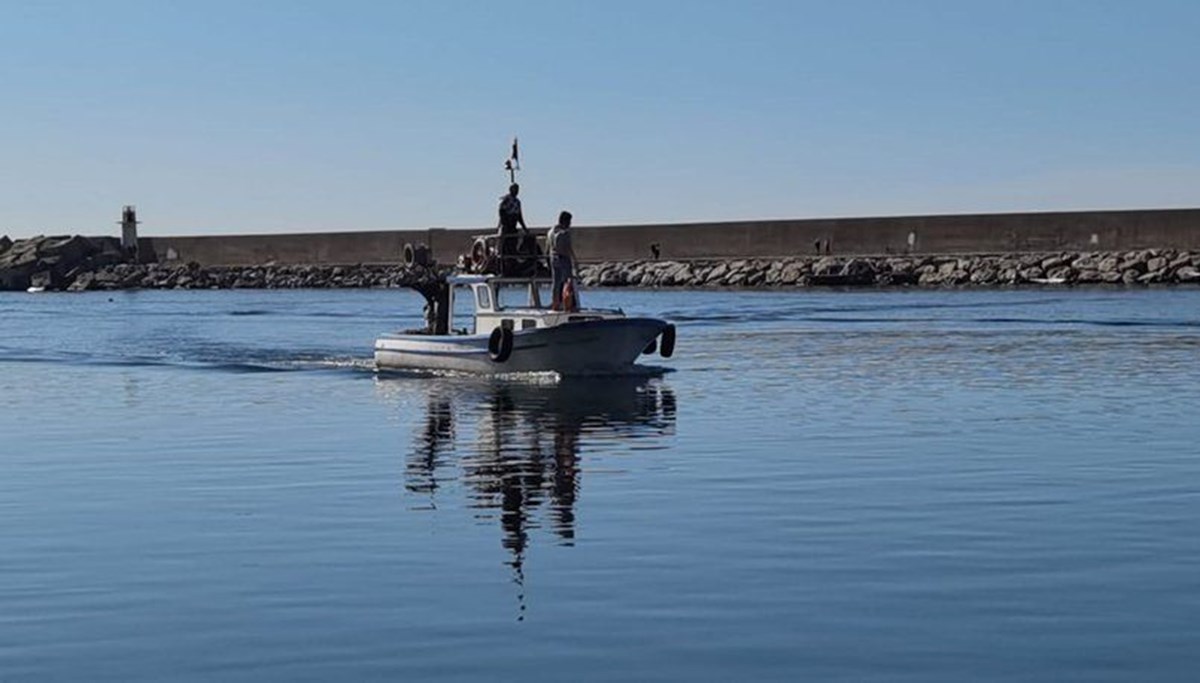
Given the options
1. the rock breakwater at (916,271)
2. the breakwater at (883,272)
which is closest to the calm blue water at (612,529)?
the rock breakwater at (916,271)

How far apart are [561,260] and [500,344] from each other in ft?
5.76

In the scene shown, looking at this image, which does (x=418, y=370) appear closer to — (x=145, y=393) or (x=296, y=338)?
(x=145, y=393)

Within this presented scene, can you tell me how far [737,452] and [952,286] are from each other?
63.4 meters

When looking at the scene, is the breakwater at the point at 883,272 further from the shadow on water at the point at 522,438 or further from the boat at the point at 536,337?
the shadow on water at the point at 522,438

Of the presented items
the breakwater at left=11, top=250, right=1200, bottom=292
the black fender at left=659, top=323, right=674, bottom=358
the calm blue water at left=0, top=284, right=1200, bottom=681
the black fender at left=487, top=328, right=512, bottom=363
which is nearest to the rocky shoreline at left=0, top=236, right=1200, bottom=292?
the breakwater at left=11, top=250, right=1200, bottom=292

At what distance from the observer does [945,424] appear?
24406 mm

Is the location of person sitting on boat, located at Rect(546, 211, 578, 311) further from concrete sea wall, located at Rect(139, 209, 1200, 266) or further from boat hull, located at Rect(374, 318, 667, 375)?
concrete sea wall, located at Rect(139, 209, 1200, 266)

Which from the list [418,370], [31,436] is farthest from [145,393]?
[31,436]

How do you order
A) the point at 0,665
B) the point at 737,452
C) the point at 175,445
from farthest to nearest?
the point at 175,445, the point at 737,452, the point at 0,665

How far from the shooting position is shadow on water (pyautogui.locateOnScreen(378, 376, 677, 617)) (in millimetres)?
16938

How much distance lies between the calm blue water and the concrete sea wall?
183ft

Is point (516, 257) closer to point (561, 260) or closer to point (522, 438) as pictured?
point (561, 260)

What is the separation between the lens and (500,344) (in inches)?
1357

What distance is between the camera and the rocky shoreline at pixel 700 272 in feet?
271
